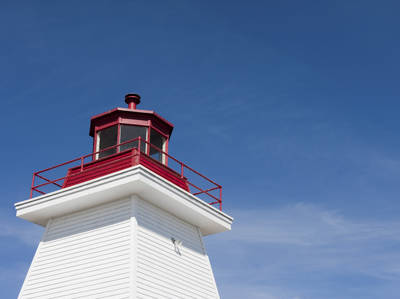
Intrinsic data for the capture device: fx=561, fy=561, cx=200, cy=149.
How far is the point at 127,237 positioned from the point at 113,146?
309cm

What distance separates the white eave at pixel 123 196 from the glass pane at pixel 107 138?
2.20m

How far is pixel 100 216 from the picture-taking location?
17.5 m

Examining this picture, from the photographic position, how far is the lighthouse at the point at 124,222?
53.0ft

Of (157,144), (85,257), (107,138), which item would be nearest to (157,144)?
(157,144)

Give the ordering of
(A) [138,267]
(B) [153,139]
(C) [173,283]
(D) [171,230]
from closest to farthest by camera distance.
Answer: (A) [138,267] → (C) [173,283] → (D) [171,230] → (B) [153,139]

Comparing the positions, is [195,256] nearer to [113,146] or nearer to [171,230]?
[171,230]

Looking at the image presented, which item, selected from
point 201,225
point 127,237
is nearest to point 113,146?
point 127,237

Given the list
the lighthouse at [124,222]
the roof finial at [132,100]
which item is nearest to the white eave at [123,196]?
the lighthouse at [124,222]

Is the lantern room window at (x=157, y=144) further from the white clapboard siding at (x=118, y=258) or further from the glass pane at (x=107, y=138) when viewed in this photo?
the white clapboard siding at (x=118, y=258)

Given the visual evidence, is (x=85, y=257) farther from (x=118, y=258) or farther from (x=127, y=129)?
(x=127, y=129)

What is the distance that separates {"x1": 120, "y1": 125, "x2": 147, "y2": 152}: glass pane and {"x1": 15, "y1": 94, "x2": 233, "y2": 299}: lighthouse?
3 centimetres

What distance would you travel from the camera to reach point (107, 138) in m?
19.4

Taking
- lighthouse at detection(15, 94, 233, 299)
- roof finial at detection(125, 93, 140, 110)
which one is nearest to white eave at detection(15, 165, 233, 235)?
lighthouse at detection(15, 94, 233, 299)

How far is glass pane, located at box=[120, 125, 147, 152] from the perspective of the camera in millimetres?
18920
